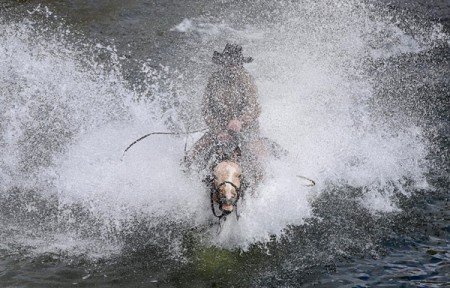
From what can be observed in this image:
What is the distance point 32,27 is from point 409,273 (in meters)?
11.0

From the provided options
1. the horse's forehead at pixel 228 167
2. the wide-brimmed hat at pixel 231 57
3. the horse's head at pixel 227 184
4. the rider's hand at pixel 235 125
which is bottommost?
the horse's head at pixel 227 184

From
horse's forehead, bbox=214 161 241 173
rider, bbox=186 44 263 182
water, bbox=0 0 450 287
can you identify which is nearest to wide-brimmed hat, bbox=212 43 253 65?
rider, bbox=186 44 263 182

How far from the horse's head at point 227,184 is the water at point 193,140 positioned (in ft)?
1.92

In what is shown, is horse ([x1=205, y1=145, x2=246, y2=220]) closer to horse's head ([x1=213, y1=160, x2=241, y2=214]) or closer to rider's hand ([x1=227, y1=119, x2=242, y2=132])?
horse's head ([x1=213, y1=160, x2=241, y2=214])

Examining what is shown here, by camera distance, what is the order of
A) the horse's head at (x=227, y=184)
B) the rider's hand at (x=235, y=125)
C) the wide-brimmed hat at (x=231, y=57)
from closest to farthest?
the horse's head at (x=227, y=184), the rider's hand at (x=235, y=125), the wide-brimmed hat at (x=231, y=57)

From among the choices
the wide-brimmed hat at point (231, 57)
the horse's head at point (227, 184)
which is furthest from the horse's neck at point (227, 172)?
the wide-brimmed hat at point (231, 57)

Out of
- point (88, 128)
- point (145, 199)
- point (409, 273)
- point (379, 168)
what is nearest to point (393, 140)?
point (379, 168)

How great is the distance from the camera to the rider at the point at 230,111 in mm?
Answer: 8312

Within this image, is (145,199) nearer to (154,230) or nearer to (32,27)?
(154,230)

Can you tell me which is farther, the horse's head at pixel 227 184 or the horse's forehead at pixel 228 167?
the horse's forehead at pixel 228 167

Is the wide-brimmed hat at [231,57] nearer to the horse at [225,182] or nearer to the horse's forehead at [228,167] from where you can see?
the horse at [225,182]

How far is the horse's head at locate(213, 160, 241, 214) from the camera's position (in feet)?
24.6

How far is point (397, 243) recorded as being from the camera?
8047 millimetres

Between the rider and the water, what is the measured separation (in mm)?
424
